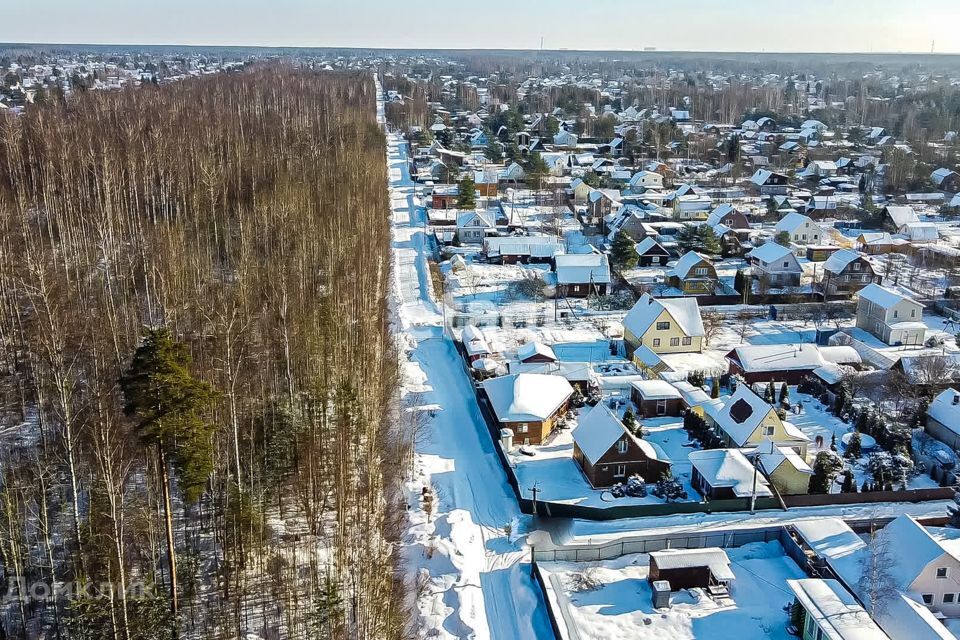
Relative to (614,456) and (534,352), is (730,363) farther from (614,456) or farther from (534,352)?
(614,456)

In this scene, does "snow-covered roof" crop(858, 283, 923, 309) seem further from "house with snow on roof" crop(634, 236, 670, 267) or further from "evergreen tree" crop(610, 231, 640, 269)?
"house with snow on roof" crop(634, 236, 670, 267)

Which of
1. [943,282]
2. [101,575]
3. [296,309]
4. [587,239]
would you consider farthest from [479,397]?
[943,282]

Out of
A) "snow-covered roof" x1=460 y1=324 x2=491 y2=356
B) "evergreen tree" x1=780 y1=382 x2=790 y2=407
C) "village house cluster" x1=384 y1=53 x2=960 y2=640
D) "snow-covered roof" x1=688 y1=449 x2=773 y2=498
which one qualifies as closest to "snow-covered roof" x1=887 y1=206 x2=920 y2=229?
"village house cluster" x1=384 y1=53 x2=960 y2=640

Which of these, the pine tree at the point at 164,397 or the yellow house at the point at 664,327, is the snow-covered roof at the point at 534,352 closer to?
the yellow house at the point at 664,327

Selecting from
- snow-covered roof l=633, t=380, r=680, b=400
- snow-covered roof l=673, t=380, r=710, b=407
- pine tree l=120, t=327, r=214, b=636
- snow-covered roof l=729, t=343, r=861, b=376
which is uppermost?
pine tree l=120, t=327, r=214, b=636

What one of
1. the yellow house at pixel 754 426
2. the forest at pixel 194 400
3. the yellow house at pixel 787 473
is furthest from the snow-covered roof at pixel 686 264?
the yellow house at pixel 787 473

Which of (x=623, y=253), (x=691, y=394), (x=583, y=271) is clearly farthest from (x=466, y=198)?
(x=691, y=394)
